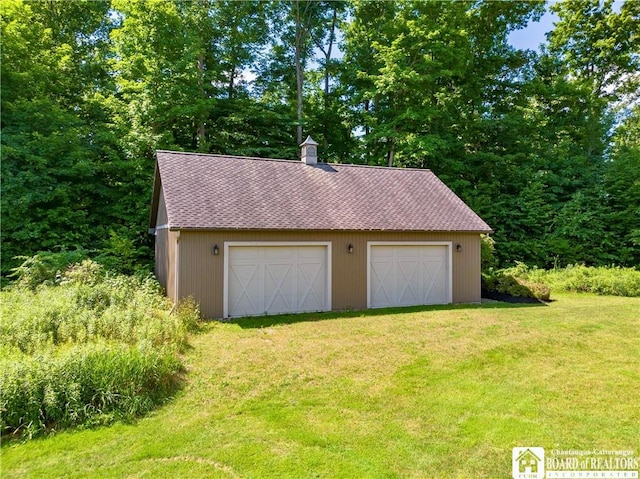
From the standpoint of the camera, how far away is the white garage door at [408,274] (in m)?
11.4

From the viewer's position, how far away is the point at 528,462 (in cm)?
383

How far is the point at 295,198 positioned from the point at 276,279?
269cm

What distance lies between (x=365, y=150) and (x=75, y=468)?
19675 millimetres

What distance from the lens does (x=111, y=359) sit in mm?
5098

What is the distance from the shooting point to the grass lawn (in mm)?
3773

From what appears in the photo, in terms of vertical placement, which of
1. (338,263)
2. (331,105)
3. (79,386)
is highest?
(331,105)

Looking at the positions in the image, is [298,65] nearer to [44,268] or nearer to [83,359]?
[44,268]

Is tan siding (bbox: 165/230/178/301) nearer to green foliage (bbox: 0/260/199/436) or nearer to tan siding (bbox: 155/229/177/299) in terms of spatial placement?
tan siding (bbox: 155/229/177/299)

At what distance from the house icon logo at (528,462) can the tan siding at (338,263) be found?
7131 millimetres

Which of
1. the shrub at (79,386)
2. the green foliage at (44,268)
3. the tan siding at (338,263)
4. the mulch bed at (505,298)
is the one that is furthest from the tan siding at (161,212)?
the mulch bed at (505,298)

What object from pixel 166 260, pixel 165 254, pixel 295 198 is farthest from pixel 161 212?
pixel 295 198

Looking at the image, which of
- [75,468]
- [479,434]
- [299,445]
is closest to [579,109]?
[479,434]

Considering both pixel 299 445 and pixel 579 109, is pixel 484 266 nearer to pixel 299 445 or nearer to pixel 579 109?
pixel 579 109

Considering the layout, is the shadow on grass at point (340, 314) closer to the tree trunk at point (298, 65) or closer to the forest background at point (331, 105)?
the forest background at point (331, 105)
